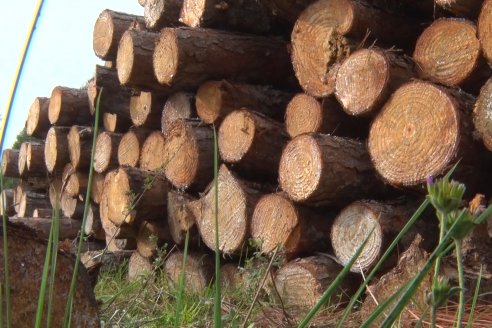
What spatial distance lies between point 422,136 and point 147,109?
5.29ft

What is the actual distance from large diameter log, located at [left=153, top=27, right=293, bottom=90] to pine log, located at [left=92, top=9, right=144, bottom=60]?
0.75 metres

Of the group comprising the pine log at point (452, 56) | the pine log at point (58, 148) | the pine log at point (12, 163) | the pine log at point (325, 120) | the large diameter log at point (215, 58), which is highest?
the pine log at point (452, 56)

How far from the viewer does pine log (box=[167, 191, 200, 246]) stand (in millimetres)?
3064

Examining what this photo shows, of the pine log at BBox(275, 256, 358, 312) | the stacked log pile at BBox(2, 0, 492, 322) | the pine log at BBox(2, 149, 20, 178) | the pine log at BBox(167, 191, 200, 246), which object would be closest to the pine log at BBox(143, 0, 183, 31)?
the stacked log pile at BBox(2, 0, 492, 322)

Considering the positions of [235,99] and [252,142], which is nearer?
[252,142]

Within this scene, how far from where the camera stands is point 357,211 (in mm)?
2383

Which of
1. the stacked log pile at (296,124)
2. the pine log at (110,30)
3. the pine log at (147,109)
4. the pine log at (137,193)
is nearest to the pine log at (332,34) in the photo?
the stacked log pile at (296,124)

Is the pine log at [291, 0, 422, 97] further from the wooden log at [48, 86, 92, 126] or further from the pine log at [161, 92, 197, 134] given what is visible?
the wooden log at [48, 86, 92, 126]

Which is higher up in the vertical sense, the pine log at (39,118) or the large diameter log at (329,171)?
the large diameter log at (329,171)

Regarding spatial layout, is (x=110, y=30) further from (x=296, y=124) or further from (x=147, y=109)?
(x=296, y=124)

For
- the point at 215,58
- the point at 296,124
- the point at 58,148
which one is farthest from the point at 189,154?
the point at 58,148

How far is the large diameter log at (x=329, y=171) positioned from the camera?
241cm

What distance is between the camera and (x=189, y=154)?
304 centimetres

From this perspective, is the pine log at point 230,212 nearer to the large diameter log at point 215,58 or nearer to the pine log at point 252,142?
the pine log at point 252,142
